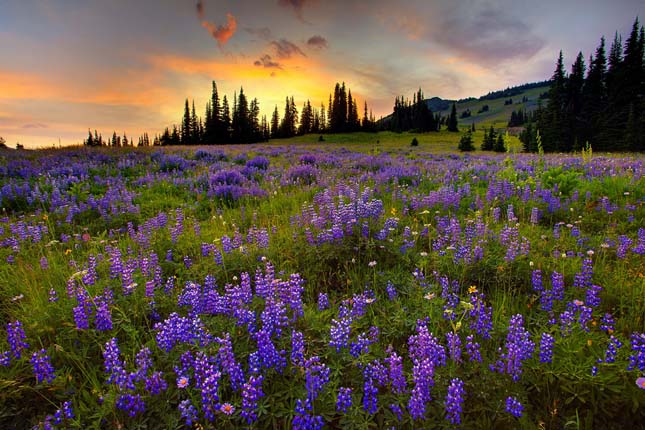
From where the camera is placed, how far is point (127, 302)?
3332mm

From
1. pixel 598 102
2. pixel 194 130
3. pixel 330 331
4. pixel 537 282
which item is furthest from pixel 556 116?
pixel 194 130

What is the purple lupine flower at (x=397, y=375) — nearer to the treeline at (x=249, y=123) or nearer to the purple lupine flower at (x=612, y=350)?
the purple lupine flower at (x=612, y=350)

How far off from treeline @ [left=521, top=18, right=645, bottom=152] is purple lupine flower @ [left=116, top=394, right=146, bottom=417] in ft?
173

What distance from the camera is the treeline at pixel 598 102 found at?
44969mm

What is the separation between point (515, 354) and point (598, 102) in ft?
217

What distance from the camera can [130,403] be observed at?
2.23 metres

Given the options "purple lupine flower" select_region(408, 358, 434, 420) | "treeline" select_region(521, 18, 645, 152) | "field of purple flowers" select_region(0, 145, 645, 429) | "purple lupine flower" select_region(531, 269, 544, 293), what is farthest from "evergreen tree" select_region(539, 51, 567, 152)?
"purple lupine flower" select_region(408, 358, 434, 420)

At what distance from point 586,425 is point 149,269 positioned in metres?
4.23

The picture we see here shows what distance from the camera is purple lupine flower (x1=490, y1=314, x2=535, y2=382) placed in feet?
7.87

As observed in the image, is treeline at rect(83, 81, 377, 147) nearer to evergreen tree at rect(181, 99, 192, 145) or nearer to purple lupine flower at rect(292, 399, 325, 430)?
evergreen tree at rect(181, 99, 192, 145)

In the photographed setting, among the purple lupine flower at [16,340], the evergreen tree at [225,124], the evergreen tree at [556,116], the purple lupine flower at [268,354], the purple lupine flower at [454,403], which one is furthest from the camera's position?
the evergreen tree at [225,124]

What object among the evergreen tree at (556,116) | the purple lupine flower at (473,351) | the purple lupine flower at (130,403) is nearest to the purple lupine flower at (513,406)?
the purple lupine flower at (473,351)

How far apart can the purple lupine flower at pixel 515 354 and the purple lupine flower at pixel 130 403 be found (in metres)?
2.54

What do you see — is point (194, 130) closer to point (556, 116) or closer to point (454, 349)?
point (556, 116)
